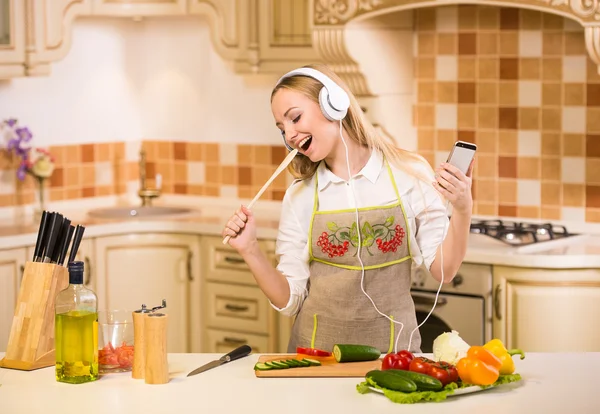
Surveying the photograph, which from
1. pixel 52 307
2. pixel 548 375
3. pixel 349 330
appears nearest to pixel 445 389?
pixel 548 375

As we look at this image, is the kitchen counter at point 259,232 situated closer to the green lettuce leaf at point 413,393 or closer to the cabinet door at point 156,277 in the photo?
the cabinet door at point 156,277

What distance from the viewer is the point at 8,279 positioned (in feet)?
13.5

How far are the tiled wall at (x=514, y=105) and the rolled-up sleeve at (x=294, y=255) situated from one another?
1738 mm

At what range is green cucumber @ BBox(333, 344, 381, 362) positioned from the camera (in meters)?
2.36

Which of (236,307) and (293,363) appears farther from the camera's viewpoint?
(236,307)

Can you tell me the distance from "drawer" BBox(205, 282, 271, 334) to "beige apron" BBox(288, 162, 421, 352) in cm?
164

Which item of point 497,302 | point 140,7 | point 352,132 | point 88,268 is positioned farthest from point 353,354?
point 140,7

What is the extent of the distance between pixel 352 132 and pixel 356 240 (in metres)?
0.28

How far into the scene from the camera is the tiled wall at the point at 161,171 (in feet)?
16.0

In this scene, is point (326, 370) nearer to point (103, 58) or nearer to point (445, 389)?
point (445, 389)

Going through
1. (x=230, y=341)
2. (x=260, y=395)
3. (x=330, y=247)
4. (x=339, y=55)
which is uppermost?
(x=339, y=55)

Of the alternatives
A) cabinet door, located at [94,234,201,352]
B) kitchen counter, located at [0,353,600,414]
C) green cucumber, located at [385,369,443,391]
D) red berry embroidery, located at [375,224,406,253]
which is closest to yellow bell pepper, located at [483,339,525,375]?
kitchen counter, located at [0,353,600,414]

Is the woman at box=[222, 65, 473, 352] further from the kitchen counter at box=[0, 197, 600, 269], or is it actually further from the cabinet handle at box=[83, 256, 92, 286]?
the cabinet handle at box=[83, 256, 92, 286]

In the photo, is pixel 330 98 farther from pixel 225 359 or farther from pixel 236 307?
pixel 236 307
